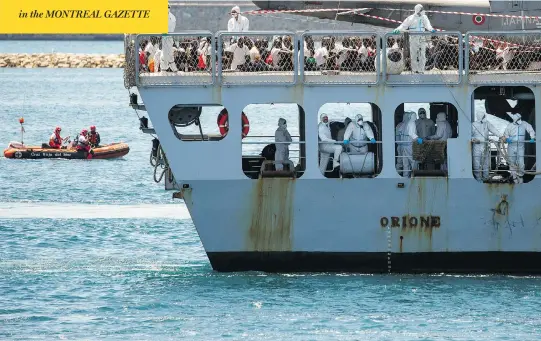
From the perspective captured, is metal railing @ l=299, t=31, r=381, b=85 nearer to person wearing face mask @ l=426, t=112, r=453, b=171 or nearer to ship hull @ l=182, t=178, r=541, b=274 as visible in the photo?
person wearing face mask @ l=426, t=112, r=453, b=171

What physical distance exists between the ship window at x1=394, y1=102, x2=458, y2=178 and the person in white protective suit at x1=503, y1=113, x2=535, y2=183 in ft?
4.33

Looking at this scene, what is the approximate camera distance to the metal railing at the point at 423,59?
2702 centimetres

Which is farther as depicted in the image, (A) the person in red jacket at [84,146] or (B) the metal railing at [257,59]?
(A) the person in red jacket at [84,146]

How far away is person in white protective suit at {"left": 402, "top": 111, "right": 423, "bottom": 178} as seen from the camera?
27.4 m

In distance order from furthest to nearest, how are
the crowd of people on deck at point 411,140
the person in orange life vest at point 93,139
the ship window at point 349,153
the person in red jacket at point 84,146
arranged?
the person in orange life vest at point 93,139 → the person in red jacket at point 84,146 → the ship window at point 349,153 → the crowd of people on deck at point 411,140

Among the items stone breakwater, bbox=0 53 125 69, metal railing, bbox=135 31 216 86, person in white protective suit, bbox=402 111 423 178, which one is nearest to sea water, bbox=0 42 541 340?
person in white protective suit, bbox=402 111 423 178

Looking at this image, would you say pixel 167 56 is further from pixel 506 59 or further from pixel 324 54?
pixel 506 59

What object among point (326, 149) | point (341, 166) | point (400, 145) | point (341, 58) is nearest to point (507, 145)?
point (400, 145)

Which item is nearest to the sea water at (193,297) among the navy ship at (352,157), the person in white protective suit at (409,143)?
the navy ship at (352,157)

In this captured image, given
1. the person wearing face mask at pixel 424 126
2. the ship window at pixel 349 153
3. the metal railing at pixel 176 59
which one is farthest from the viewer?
the person wearing face mask at pixel 424 126

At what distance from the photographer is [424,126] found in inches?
1107

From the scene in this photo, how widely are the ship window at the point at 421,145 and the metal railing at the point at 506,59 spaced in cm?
132

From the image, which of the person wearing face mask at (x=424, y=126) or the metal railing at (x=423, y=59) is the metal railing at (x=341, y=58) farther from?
the person wearing face mask at (x=424, y=126)

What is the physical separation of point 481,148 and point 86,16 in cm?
883
